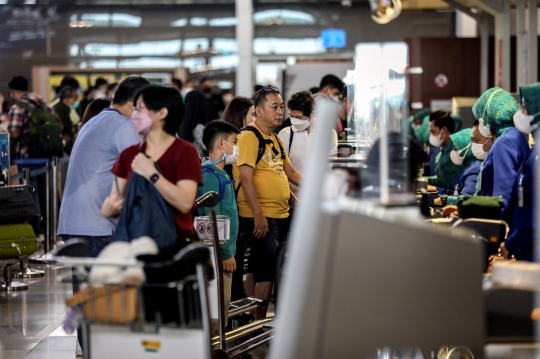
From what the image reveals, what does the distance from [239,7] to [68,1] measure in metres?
7.54

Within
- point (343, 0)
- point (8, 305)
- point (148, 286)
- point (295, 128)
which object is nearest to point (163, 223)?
point (148, 286)

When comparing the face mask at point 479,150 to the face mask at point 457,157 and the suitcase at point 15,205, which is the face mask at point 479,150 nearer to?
the face mask at point 457,157

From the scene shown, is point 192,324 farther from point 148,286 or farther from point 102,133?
point 102,133

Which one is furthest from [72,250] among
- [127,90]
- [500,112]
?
[500,112]

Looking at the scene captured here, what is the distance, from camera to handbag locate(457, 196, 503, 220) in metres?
3.97

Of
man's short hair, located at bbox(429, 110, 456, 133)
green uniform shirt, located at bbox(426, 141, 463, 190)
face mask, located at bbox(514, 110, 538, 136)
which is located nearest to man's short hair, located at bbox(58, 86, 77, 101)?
man's short hair, located at bbox(429, 110, 456, 133)

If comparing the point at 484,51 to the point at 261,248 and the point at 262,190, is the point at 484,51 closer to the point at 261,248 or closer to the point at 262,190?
the point at 262,190

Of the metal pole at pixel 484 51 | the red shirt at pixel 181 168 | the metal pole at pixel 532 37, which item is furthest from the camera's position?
the metal pole at pixel 484 51

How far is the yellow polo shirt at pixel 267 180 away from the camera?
6.11 metres

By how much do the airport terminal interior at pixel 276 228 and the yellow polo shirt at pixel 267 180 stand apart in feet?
0.04

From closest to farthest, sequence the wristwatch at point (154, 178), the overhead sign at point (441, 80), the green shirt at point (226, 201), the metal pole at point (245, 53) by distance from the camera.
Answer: the wristwatch at point (154, 178)
the green shirt at point (226, 201)
the metal pole at point (245, 53)
the overhead sign at point (441, 80)

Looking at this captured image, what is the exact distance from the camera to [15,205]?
7723mm

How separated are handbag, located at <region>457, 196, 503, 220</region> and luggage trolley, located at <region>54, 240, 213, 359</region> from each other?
1328 millimetres

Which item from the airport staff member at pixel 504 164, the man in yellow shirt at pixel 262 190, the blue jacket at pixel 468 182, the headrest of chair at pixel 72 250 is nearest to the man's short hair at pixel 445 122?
the blue jacket at pixel 468 182
